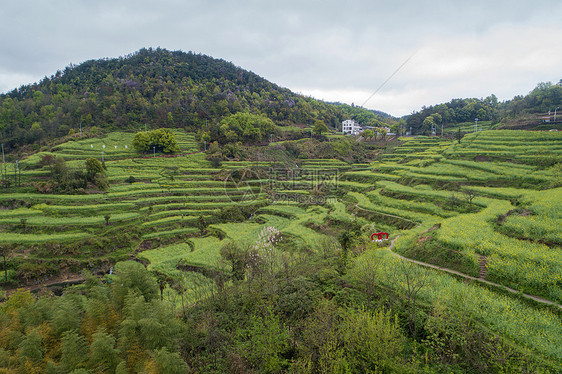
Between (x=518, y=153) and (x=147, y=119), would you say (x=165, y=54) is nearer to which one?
(x=147, y=119)

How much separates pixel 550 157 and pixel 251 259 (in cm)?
3563

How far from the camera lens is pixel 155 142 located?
51.7 meters

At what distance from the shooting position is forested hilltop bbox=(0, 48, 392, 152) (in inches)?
2589

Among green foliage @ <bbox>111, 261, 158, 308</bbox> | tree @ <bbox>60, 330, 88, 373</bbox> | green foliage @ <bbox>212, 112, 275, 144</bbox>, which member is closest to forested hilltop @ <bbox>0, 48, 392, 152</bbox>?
green foliage @ <bbox>212, 112, 275, 144</bbox>

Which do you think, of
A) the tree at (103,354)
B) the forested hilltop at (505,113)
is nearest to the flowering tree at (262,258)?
the tree at (103,354)

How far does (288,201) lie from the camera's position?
1645 inches

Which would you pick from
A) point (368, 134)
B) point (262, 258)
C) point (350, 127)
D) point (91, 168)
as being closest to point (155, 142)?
point (91, 168)

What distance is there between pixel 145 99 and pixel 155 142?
32.8 m

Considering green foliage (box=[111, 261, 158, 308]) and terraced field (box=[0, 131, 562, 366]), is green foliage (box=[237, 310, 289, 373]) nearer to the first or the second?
green foliage (box=[111, 261, 158, 308])

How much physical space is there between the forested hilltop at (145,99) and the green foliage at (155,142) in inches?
748

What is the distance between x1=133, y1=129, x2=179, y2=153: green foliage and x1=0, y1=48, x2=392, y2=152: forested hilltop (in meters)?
19.0

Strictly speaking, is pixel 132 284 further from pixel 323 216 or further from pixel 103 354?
pixel 323 216

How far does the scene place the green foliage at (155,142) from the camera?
2003 inches

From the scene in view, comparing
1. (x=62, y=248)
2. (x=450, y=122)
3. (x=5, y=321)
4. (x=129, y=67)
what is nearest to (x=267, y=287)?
(x=5, y=321)
